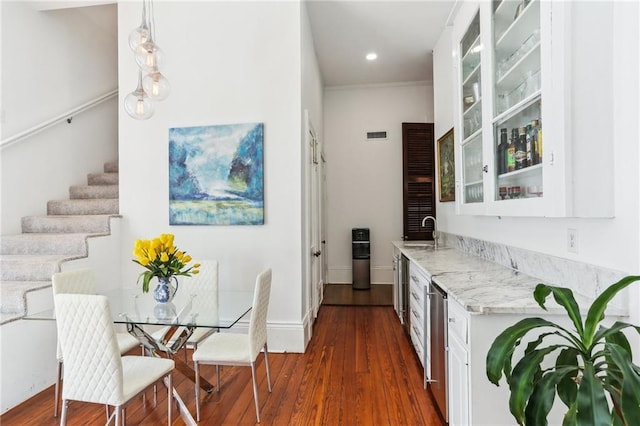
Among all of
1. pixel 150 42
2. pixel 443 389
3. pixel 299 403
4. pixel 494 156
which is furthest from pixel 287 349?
pixel 150 42

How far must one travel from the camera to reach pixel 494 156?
209 centimetres

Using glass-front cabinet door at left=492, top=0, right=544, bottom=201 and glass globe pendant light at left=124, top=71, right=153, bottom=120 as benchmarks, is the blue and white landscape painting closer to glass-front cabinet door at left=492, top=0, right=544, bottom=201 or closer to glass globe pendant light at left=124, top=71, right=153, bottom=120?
glass globe pendant light at left=124, top=71, right=153, bottom=120

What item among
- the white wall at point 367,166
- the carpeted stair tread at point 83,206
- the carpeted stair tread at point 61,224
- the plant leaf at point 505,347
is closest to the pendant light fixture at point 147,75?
the carpeted stair tread at point 61,224

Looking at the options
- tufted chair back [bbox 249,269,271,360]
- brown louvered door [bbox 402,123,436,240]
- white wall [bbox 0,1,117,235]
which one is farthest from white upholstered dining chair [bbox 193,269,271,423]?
brown louvered door [bbox 402,123,436,240]

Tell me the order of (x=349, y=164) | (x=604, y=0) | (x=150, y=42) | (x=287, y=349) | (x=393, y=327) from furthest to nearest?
1. (x=349, y=164)
2. (x=393, y=327)
3. (x=287, y=349)
4. (x=150, y=42)
5. (x=604, y=0)

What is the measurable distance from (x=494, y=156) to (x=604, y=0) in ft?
2.89

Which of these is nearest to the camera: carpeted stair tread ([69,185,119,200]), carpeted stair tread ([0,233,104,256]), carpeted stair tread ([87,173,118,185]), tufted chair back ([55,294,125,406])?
tufted chair back ([55,294,125,406])

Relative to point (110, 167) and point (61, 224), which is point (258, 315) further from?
point (110, 167)

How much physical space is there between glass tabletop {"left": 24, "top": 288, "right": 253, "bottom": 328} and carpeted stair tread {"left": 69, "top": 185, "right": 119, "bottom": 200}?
5.92 feet

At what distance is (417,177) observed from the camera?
A: 213 inches

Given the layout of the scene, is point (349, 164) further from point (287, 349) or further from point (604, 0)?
point (604, 0)

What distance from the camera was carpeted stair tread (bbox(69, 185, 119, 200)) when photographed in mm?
3932

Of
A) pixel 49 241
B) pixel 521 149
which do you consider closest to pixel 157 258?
pixel 49 241

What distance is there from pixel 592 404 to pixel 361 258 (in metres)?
4.65
